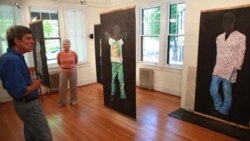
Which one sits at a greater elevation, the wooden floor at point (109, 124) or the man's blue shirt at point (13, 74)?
the man's blue shirt at point (13, 74)

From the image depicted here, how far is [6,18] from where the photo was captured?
4.25 m

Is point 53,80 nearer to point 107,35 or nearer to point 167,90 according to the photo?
point 107,35

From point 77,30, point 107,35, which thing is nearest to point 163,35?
point 107,35

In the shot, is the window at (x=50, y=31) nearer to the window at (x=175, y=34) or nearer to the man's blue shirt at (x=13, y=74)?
the window at (x=175, y=34)

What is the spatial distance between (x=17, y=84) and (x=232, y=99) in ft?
9.90

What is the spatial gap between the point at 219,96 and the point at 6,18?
4741 millimetres

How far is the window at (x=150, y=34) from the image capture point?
5.04m

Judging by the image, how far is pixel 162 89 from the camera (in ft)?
16.8

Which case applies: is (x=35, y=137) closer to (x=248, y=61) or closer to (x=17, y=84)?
(x=17, y=84)

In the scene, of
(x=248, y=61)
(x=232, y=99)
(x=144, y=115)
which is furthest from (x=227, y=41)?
(x=144, y=115)

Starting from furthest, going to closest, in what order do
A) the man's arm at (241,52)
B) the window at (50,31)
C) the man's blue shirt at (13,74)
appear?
the window at (50,31) < the man's arm at (241,52) < the man's blue shirt at (13,74)

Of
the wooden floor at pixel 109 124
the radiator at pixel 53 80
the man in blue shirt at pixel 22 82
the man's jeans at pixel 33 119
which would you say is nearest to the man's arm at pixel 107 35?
the wooden floor at pixel 109 124

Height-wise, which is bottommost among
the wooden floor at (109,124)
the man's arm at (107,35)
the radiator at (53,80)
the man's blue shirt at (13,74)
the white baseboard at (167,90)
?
the wooden floor at (109,124)

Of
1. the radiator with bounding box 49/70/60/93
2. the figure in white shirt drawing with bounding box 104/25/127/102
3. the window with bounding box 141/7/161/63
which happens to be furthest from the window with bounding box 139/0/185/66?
the radiator with bounding box 49/70/60/93
